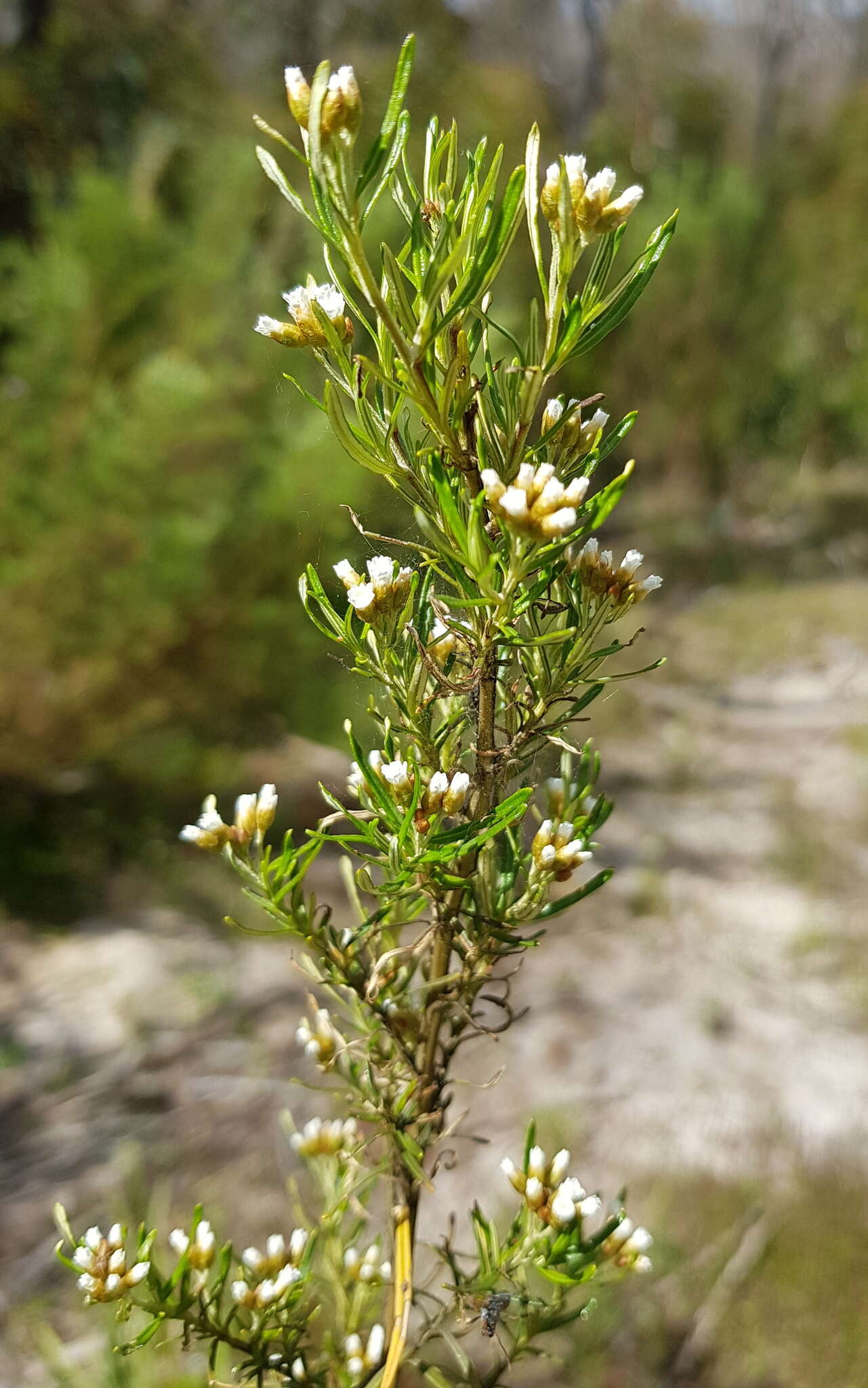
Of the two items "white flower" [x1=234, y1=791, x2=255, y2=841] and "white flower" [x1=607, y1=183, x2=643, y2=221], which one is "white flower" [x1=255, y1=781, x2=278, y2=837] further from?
"white flower" [x1=607, y1=183, x2=643, y2=221]

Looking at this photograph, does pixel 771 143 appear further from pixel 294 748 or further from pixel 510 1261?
pixel 510 1261

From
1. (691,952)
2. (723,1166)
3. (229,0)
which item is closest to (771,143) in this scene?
(229,0)

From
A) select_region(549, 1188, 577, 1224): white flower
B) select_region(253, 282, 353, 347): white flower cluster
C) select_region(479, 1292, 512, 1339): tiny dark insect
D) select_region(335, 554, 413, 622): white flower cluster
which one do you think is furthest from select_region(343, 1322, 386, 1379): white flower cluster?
select_region(253, 282, 353, 347): white flower cluster

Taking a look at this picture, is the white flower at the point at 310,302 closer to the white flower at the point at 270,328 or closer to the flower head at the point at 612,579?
the white flower at the point at 270,328

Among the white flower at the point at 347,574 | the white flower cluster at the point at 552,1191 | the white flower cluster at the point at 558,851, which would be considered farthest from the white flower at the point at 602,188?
the white flower cluster at the point at 552,1191

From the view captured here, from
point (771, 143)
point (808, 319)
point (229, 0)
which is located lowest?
point (229, 0)

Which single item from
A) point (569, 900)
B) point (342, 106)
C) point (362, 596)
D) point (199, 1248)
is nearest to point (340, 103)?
point (342, 106)

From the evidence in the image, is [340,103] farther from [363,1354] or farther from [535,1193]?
[363,1354]
